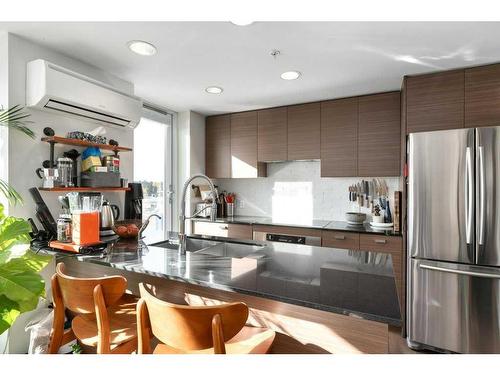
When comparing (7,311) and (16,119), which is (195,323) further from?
(16,119)

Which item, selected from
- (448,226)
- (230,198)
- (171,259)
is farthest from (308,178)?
(171,259)

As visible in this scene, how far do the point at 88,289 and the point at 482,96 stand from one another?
3005 millimetres

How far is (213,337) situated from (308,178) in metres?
3.01

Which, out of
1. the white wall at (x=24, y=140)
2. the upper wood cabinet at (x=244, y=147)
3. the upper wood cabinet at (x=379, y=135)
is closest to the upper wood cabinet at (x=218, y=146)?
the upper wood cabinet at (x=244, y=147)

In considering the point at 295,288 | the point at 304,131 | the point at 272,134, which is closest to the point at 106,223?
the point at 295,288

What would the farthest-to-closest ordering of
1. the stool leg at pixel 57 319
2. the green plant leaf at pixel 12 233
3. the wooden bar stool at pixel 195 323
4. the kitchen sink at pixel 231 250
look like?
the kitchen sink at pixel 231 250, the stool leg at pixel 57 319, the green plant leaf at pixel 12 233, the wooden bar stool at pixel 195 323

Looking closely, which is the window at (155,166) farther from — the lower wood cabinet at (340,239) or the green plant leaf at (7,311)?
Result: the green plant leaf at (7,311)

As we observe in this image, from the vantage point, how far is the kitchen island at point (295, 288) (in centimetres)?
100

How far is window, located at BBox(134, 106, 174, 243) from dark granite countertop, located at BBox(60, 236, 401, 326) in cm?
164

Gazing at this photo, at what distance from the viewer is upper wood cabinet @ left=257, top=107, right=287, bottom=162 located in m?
3.52

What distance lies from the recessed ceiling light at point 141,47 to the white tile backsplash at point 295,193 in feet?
7.31

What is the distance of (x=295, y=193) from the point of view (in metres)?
3.77

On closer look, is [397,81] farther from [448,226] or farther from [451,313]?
[451,313]

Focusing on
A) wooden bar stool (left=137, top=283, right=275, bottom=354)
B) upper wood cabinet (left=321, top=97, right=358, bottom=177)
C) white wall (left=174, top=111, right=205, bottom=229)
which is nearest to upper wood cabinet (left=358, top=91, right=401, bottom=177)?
upper wood cabinet (left=321, top=97, right=358, bottom=177)
